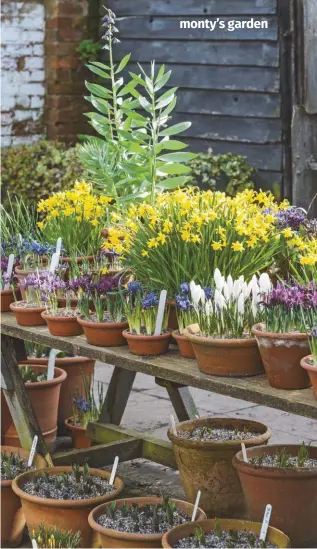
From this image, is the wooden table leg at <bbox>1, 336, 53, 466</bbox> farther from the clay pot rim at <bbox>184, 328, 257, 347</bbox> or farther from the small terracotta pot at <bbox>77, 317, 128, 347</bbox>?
the clay pot rim at <bbox>184, 328, 257, 347</bbox>

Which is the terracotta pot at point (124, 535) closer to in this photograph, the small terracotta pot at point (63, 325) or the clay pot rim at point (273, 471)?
the clay pot rim at point (273, 471)

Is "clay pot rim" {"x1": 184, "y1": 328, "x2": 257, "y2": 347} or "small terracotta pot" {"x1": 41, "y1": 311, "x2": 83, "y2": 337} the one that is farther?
"small terracotta pot" {"x1": 41, "y1": 311, "x2": 83, "y2": 337}

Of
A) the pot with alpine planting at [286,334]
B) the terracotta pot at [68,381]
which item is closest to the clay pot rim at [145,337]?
the pot with alpine planting at [286,334]

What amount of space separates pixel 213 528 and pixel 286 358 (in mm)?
576

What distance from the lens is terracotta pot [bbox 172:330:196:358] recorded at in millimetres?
3281

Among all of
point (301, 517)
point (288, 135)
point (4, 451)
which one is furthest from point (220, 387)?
point (288, 135)

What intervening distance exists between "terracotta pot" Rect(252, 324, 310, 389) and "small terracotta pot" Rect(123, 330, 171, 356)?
0.47 meters

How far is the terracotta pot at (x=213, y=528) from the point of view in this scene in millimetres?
3011

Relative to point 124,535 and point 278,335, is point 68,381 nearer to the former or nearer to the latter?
point 124,535

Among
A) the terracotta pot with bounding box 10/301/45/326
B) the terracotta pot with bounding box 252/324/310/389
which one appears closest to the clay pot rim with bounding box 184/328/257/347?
the terracotta pot with bounding box 252/324/310/389

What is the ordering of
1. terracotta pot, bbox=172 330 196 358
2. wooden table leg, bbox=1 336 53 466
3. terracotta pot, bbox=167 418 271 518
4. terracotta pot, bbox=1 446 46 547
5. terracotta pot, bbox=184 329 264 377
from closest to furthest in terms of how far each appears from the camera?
terracotta pot, bbox=184 329 264 377 < terracotta pot, bbox=172 330 196 358 < terracotta pot, bbox=167 418 271 518 < terracotta pot, bbox=1 446 46 547 < wooden table leg, bbox=1 336 53 466

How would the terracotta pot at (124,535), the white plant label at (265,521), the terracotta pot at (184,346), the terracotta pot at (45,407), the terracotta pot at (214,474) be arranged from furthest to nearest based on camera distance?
the terracotta pot at (45,407)
the terracotta pot at (214,474)
the terracotta pot at (184,346)
the terracotta pot at (124,535)
the white plant label at (265,521)

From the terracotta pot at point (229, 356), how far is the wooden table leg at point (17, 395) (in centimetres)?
115

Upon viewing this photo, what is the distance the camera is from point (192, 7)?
25.1ft
